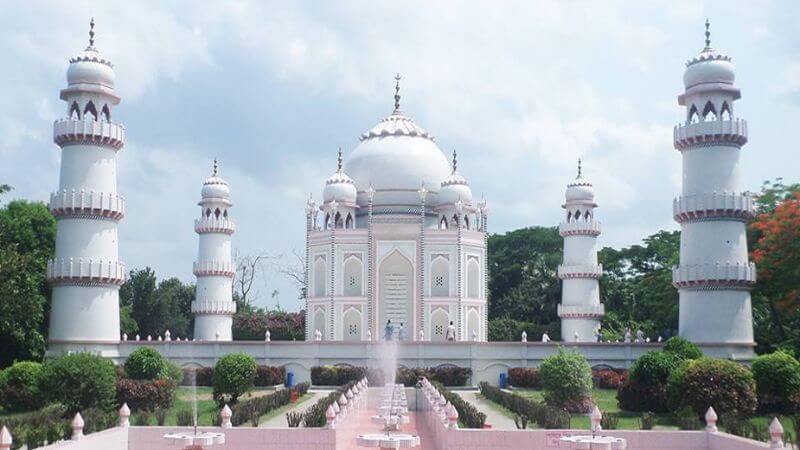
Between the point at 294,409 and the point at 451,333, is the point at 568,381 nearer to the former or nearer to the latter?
the point at 294,409

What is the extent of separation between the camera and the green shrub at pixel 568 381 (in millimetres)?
26609

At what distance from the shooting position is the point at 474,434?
18453 mm

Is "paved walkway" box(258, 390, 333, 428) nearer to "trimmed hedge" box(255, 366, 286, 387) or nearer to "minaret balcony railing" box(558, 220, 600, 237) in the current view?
"trimmed hedge" box(255, 366, 286, 387)

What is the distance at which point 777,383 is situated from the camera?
85.6 feet

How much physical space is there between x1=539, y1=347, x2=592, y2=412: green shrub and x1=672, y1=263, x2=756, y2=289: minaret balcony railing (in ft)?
30.5

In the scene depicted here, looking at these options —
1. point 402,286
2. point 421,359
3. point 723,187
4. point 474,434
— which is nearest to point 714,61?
point 723,187

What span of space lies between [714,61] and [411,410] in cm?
1692

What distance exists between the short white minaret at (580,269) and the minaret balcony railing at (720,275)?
1469 cm

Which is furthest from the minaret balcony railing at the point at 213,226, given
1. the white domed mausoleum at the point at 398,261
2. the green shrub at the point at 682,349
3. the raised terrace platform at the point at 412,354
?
the green shrub at the point at 682,349

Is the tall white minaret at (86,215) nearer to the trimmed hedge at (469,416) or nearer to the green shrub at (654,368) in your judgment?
the trimmed hedge at (469,416)

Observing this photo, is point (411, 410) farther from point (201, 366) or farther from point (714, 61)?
point (714, 61)

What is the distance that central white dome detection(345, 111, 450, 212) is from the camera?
50.2 m

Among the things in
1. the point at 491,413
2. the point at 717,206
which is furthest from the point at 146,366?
the point at 717,206

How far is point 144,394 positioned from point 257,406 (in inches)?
184
